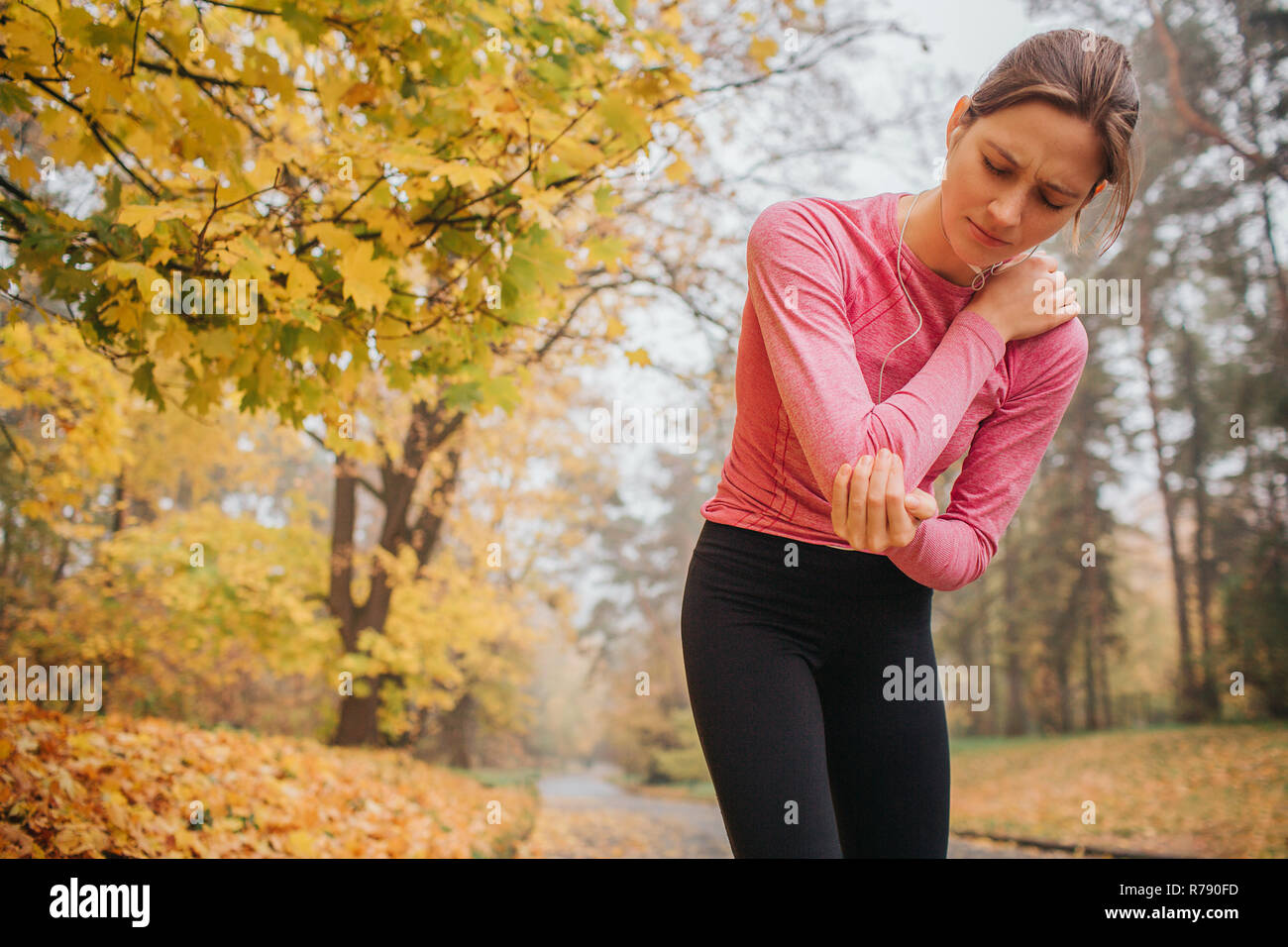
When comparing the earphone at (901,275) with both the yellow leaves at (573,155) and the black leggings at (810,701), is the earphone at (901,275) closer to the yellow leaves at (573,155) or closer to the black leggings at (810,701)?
the black leggings at (810,701)

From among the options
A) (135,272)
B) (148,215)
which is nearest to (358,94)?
(148,215)

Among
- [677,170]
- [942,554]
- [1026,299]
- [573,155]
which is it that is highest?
[677,170]

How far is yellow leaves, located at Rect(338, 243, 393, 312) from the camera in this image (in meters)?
Result: 2.20

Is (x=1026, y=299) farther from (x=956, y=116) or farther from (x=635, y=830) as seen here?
(x=635, y=830)

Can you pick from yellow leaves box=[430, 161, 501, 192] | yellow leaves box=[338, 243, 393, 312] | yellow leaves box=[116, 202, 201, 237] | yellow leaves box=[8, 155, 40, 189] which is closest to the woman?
yellow leaves box=[430, 161, 501, 192]

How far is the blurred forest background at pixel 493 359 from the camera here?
2.36 m

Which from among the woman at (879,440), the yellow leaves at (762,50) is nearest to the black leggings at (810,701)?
the woman at (879,440)

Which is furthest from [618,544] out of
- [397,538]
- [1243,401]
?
[1243,401]

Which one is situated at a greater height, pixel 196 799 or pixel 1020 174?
pixel 1020 174

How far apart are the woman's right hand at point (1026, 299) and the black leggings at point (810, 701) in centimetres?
44

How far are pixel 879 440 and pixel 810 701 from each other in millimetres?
478

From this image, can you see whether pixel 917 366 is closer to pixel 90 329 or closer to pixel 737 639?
pixel 737 639

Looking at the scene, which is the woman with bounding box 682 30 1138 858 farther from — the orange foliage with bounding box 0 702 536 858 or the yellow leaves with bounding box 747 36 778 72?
the orange foliage with bounding box 0 702 536 858

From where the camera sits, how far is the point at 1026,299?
131 centimetres
